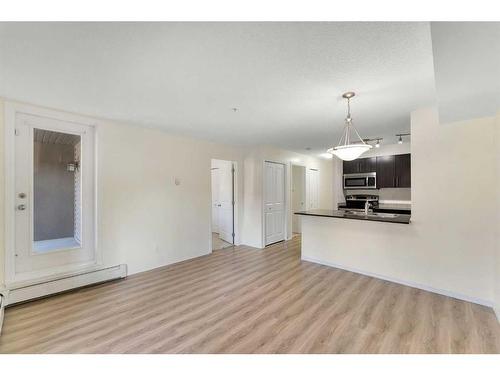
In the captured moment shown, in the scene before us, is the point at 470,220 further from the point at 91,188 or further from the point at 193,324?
the point at 91,188

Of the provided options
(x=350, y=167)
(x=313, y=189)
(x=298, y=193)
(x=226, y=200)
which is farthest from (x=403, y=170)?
(x=226, y=200)

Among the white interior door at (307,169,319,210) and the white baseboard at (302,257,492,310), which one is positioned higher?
the white interior door at (307,169,319,210)

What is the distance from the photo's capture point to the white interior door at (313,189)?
6781 mm

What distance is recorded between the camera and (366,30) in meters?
1.43

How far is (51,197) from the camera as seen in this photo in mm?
3016

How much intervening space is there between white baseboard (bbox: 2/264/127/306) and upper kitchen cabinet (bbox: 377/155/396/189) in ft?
19.4

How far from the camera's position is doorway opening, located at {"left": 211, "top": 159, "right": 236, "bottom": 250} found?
5537 mm

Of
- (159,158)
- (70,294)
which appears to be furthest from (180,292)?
(159,158)

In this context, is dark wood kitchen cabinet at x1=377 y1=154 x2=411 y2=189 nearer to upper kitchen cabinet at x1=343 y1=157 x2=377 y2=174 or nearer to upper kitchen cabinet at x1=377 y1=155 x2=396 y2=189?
upper kitchen cabinet at x1=377 y1=155 x2=396 y2=189

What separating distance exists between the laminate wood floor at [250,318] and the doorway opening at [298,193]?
3292mm

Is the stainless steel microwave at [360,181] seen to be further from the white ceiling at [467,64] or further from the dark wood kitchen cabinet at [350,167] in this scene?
the white ceiling at [467,64]

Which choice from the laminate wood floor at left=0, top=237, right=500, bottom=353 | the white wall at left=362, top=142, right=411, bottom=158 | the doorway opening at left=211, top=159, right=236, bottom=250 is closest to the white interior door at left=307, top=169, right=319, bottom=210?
the white wall at left=362, top=142, right=411, bottom=158

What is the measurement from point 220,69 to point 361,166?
5.45 metres

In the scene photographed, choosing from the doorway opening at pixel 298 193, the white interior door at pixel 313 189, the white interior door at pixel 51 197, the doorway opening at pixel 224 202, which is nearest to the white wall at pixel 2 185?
the white interior door at pixel 51 197
